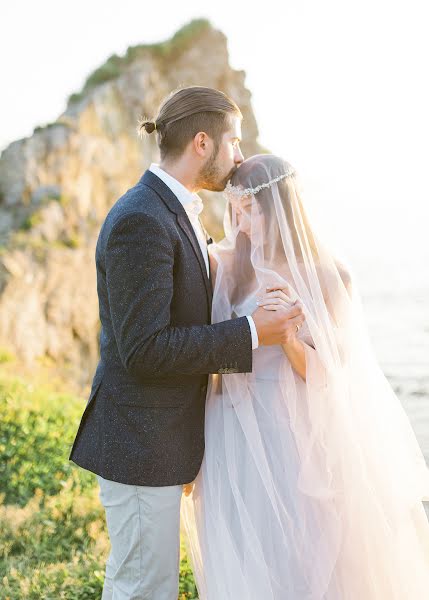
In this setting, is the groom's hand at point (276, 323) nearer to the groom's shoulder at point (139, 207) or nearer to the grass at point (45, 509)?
the groom's shoulder at point (139, 207)

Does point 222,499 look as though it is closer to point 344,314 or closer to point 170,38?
point 344,314

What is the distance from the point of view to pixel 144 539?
101 inches

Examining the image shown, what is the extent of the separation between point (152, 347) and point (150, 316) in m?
0.11

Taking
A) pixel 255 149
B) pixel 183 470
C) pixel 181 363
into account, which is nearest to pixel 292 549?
pixel 183 470

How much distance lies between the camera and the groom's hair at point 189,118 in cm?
278

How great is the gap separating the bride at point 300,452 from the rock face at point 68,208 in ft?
22.9

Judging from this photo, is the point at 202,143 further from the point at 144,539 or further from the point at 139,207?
the point at 144,539

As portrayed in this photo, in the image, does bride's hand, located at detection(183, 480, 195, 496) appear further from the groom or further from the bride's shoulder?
the bride's shoulder

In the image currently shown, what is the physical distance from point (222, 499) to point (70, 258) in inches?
360

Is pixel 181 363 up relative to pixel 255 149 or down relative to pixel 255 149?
down

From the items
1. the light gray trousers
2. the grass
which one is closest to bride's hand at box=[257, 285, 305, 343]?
the light gray trousers

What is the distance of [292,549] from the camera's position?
2.64m

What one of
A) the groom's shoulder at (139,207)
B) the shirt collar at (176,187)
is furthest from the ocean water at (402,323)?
the groom's shoulder at (139,207)

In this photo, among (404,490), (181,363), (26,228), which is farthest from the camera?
(26,228)
